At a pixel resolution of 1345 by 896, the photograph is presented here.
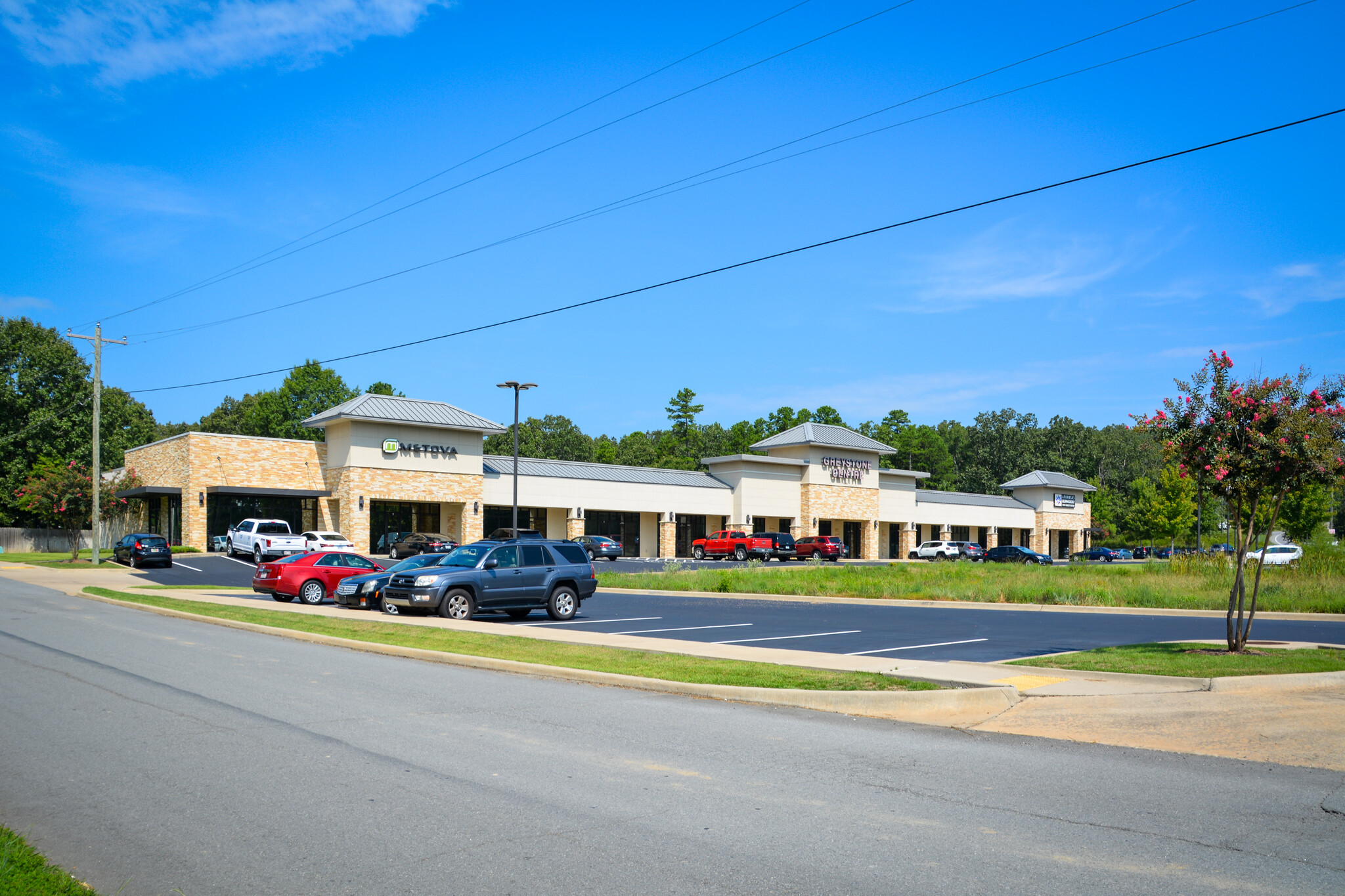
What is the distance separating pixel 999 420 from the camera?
5202 inches

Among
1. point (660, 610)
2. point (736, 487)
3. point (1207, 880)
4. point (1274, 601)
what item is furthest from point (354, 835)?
point (736, 487)

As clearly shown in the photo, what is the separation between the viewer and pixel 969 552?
69.1m

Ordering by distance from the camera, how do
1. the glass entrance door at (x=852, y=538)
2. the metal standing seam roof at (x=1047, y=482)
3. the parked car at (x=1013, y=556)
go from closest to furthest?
the parked car at (x=1013, y=556) < the glass entrance door at (x=852, y=538) < the metal standing seam roof at (x=1047, y=482)

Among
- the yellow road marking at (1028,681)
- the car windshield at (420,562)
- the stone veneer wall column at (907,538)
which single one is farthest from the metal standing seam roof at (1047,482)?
the yellow road marking at (1028,681)

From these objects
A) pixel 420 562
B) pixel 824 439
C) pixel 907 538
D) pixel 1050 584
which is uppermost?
pixel 824 439

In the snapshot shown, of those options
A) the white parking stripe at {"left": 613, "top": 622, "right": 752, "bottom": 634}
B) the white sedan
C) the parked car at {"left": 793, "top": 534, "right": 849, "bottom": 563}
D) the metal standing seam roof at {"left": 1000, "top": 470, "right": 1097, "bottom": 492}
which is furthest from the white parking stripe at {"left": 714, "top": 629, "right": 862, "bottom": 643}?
the metal standing seam roof at {"left": 1000, "top": 470, "right": 1097, "bottom": 492}

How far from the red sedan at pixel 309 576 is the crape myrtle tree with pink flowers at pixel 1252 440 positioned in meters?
20.2

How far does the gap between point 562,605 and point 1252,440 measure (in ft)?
44.5

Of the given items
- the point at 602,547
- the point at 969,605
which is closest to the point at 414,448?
the point at 602,547

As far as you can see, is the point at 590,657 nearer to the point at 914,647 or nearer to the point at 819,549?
the point at 914,647

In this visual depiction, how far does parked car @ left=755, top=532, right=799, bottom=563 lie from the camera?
183 feet

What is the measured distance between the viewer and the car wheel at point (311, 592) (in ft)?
84.6

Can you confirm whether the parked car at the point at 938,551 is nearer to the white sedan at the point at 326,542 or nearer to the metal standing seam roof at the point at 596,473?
the metal standing seam roof at the point at 596,473

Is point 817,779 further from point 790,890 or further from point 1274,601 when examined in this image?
point 1274,601
